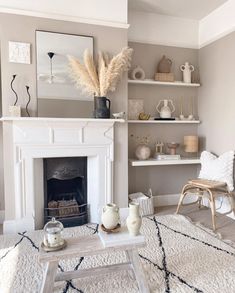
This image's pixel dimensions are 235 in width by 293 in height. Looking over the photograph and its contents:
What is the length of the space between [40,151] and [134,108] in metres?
1.53

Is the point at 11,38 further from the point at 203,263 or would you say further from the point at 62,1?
the point at 203,263

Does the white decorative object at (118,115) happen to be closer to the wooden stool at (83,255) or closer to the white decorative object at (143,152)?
the white decorative object at (143,152)

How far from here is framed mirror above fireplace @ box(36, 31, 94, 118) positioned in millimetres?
2988

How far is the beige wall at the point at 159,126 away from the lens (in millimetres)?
3842

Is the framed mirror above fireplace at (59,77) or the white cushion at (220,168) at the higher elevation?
the framed mirror above fireplace at (59,77)

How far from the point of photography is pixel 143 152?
11.8ft

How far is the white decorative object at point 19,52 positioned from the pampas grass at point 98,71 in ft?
1.55

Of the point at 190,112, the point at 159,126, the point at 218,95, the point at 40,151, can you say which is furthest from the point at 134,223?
the point at 190,112

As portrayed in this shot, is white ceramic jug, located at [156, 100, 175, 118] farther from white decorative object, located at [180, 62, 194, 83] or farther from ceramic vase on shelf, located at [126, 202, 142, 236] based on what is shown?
ceramic vase on shelf, located at [126, 202, 142, 236]

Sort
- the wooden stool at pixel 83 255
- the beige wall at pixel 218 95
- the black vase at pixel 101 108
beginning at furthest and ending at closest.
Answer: the beige wall at pixel 218 95 → the black vase at pixel 101 108 → the wooden stool at pixel 83 255

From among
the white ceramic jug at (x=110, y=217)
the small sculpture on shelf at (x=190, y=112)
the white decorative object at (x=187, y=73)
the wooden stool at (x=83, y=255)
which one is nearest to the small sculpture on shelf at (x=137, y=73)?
the white decorative object at (x=187, y=73)

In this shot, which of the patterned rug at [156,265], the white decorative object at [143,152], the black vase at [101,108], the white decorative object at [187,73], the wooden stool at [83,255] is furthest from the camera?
the white decorative object at [187,73]

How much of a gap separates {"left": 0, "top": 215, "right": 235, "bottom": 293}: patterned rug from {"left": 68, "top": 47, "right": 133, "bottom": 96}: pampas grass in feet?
5.47

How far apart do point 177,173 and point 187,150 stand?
1.48 ft
